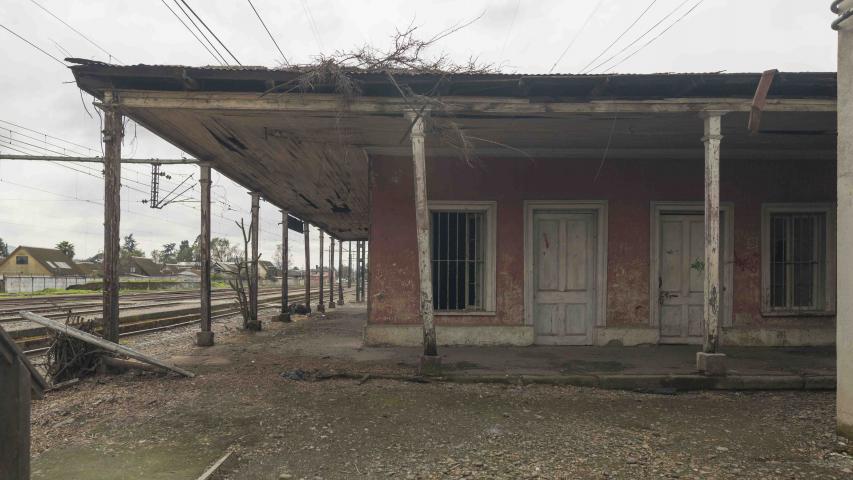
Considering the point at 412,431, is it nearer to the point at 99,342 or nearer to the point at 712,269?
the point at 99,342

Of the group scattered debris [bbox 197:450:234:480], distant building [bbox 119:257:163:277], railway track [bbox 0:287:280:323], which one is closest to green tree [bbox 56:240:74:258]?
distant building [bbox 119:257:163:277]

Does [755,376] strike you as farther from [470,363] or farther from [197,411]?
[197,411]

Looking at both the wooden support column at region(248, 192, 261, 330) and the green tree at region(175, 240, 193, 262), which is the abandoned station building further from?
the green tree at region(175, 240, 193, 262)

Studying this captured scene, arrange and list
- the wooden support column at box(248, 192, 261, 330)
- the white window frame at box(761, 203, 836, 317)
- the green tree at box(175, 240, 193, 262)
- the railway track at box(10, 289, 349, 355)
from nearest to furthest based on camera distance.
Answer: the white window frame at box(761, 203, 836, 317), the railway track at box(10, 289, 349, 355), the wooden support column at box(248, 192, 261, 330), the green tree at box(175, 240, 193, 262)

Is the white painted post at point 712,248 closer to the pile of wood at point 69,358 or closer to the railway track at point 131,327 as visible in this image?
the pile of wood at point 69,358

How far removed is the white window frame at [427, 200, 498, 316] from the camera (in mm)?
8055

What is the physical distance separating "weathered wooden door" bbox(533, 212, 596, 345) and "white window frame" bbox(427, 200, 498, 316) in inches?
28.0

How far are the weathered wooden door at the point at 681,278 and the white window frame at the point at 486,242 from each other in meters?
2.80

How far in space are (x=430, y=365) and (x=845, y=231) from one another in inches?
167

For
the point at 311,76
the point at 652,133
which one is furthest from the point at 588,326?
the point at 311,76

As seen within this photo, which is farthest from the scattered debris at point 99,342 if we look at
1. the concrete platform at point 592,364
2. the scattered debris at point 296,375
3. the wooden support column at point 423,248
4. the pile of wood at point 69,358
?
the wooden support column at point 423,248

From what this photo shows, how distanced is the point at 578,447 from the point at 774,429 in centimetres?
199

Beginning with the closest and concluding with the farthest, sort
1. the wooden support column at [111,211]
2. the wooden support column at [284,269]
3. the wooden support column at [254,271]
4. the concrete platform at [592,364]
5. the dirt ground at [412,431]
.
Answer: the dirt ground at [412,431] < the concrete platform at [592,364] < the wooden support column at [111,211] < the wooden support column at [254,271] < the wooden support column at [284,269]

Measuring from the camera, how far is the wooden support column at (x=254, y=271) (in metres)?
10.7
